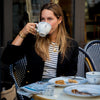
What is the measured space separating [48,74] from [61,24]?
1.89 feet

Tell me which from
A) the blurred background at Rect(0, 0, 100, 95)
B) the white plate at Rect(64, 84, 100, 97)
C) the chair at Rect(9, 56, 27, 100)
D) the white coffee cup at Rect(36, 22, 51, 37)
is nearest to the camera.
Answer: the white plate at Rect(64, 84, 100, 97)

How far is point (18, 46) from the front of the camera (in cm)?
206

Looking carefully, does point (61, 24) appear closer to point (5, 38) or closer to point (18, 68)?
point (18, 68)

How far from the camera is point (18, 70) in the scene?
2.11 meters

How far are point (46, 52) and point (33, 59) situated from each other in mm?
145

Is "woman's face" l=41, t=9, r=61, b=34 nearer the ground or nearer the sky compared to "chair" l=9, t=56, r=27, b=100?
nearer the sky

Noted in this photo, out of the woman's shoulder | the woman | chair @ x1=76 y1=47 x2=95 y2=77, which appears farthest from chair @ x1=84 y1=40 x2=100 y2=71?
the woman's shoulder

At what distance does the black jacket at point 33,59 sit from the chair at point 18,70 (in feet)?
0.16

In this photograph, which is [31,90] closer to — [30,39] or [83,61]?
[30,39]

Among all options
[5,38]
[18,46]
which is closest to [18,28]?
[5,38]

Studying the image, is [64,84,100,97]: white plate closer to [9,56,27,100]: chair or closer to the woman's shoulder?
[9,56,27,100]: chair

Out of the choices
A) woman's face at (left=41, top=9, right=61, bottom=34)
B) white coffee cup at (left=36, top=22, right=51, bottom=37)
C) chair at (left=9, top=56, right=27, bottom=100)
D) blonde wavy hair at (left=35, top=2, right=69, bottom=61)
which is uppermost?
woman's face at (left=41, top=9, right=61, bottom=34)

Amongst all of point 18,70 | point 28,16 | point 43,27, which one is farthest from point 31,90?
point 28,16

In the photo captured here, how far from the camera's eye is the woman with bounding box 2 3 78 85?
2072 mm
